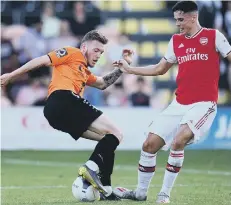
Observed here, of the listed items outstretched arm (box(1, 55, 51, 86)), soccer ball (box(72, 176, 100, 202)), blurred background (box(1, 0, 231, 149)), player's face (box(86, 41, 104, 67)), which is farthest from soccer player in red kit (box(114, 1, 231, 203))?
blurred background (box(1, 0, 231, 149))

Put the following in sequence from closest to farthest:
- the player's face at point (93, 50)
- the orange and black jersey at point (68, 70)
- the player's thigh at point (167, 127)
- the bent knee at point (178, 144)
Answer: the bent knee at point (178, 144), the player's thigh at point (167, 127), the orange and black jersey at point (68, 70), the player's face at point (93, 50)

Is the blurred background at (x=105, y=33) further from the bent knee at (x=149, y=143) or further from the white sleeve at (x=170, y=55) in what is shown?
the bent knee at (x=149, y=143)

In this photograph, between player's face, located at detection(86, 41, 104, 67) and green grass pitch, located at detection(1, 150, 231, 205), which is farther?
green grass pitch, located at detection(1, 150, 231, 205)

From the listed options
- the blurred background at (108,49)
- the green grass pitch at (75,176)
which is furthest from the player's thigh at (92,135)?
the blurred background at (108,49)

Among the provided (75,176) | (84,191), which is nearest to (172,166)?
(84,191)

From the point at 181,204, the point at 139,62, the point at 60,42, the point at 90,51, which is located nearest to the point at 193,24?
the point at 90,51

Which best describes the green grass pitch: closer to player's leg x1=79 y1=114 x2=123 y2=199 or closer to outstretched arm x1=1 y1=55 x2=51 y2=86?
player's leg x1=79 y1=114 x2=123 y2=199

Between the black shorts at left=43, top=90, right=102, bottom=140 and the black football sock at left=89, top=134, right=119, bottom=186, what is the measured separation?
0.28 meters

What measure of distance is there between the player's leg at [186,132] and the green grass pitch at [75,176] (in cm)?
27

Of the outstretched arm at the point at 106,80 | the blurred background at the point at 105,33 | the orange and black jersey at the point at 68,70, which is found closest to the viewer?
the orange and black jersey at the point at 68,70

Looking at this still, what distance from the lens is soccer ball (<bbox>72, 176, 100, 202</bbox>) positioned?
9.73 meters

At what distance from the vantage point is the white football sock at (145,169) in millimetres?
9992

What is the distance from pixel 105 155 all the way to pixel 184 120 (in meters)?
1.02

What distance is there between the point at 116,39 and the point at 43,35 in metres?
1.91
